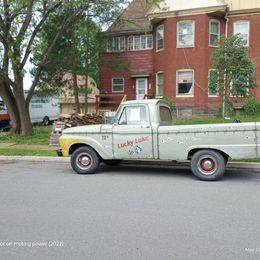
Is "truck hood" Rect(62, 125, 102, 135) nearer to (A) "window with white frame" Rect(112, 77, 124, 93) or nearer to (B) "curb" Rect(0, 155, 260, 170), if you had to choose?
(B) "curb" Rect(0, 155, 260, 170)

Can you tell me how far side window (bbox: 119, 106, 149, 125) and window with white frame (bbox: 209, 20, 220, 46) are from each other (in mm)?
17801

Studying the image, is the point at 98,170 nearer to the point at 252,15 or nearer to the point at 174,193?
the point at 174,193

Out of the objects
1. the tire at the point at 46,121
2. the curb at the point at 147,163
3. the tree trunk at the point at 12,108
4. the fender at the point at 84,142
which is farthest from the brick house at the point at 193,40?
the fender at the point at 84,142

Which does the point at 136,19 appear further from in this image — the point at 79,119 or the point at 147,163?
the point at 147,163

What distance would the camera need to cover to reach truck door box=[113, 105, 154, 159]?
9531 millimetres

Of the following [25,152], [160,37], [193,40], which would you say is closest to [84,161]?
[25,152]

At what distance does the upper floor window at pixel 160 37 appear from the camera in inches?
1072

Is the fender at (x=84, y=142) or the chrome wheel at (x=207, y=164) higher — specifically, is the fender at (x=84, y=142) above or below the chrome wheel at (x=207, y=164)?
above

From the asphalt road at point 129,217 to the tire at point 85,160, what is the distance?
0.41 metres

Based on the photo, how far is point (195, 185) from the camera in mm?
8578

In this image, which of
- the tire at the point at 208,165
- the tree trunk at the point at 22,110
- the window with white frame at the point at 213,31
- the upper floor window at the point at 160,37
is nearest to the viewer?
the tire at the point at 208,165

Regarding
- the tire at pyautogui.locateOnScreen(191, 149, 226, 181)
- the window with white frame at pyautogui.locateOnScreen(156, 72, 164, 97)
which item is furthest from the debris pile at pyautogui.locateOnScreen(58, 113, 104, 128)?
the tire at pyautogui.locateOnScreen(191, 149, 226, 181)

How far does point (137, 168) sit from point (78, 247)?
247 inches

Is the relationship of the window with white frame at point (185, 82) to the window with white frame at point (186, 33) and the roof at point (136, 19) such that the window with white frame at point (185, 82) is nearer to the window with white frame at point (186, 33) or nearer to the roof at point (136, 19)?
the window with white frame at point (186, 33)
